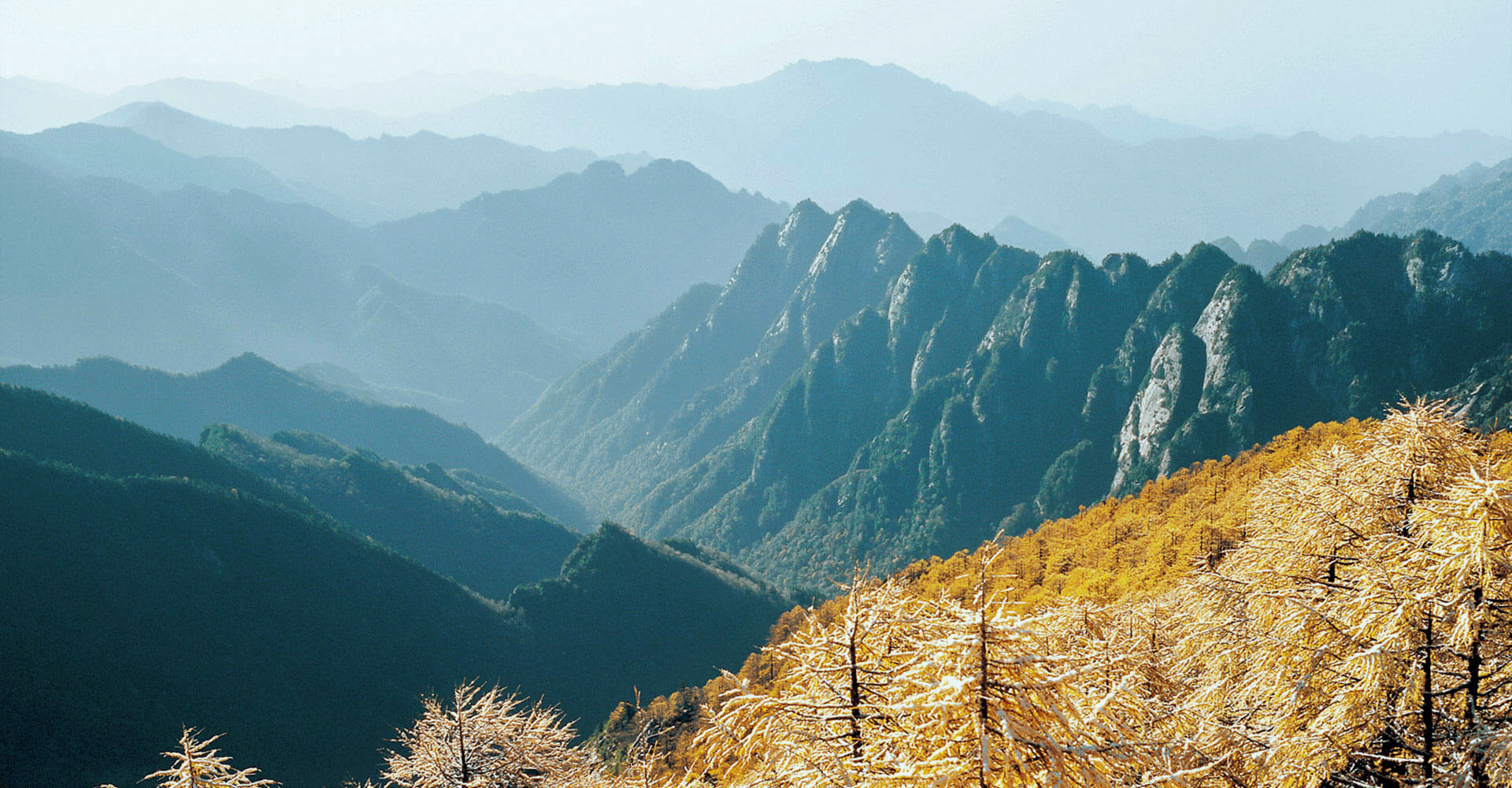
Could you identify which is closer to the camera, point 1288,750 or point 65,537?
point 1288,750

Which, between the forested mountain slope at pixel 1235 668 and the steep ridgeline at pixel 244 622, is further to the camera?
the steep ridgeline at pixel 244 622

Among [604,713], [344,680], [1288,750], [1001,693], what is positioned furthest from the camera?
[604,713]

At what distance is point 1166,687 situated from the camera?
670 inches

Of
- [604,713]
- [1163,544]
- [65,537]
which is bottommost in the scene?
[604,713]

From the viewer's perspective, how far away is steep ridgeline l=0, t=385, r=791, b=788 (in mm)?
118812

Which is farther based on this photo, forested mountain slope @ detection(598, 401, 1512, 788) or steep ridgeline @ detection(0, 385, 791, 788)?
steep ridgeline @ detection(0, 385, 791, 788)

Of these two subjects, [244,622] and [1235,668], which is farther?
[244,622]

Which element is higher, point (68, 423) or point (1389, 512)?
point (68, 423)

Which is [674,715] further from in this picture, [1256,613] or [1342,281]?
[1342,281]

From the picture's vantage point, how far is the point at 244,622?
145 metres

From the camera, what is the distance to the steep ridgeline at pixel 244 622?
119 metres

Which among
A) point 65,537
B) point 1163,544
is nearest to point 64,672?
point 65,537

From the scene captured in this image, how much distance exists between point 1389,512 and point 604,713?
163 metres

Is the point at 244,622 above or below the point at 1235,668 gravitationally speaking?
above
